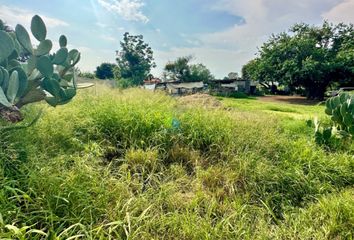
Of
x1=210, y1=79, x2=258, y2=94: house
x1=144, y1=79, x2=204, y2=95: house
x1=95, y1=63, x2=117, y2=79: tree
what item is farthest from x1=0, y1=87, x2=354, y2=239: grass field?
x1=95, y1=63, x2=117, y2=79: tree

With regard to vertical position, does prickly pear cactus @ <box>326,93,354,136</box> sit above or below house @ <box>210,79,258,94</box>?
above

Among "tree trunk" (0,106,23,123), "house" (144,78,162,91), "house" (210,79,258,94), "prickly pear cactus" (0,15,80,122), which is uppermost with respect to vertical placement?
"prickly pear cactus" (0,15,80,122)

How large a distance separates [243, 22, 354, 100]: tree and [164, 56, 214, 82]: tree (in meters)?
10.9

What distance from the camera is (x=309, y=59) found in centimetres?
1688

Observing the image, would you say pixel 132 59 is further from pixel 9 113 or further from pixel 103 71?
pixel 9 113

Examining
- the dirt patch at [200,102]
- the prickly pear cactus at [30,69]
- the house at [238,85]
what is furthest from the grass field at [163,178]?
the house at [238,85]

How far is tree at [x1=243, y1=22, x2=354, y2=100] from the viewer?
16.7 m

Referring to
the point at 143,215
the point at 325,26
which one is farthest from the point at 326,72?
the point at 143,215

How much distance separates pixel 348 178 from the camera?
2.72 m

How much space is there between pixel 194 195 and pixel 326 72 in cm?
1853

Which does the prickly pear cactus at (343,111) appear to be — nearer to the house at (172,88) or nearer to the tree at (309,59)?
the house at (172,88)

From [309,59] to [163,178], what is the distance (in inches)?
704

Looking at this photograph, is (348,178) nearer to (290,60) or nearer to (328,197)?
(328,197)

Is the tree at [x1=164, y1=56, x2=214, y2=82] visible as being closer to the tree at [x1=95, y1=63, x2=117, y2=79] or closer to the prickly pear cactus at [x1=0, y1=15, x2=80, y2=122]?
the tree at [x1=95, y1=63, x2=117, y2=79]
